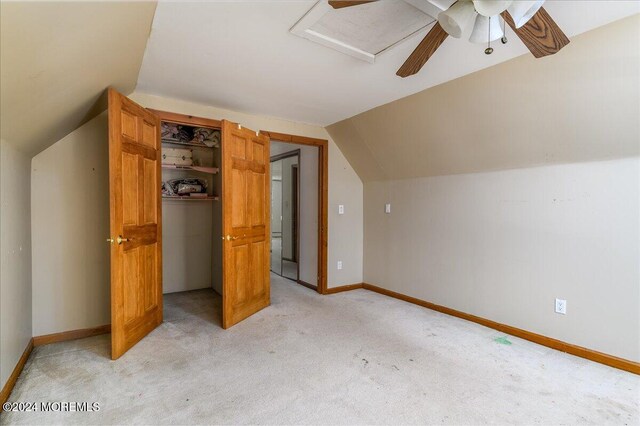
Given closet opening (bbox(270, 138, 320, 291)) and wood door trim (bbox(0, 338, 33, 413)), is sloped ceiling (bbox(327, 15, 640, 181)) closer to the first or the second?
closet opening (bbox(270, 138, 320, 291))

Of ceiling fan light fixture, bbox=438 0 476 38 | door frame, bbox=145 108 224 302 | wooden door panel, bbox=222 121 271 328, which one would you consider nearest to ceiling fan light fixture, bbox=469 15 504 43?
ceiling fan light fixture, bbox=438 0 476 38

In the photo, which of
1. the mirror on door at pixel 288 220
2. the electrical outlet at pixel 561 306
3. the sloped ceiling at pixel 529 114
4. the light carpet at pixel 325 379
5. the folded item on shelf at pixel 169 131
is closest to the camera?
the light carpet at pixel 325 379

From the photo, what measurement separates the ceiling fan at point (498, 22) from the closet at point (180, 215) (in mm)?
2016

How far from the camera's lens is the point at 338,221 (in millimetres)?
4414

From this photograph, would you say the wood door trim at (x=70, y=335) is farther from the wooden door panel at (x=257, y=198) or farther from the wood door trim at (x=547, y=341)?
the wood door trim at (x=547, y=341)

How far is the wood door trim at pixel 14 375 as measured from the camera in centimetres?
187

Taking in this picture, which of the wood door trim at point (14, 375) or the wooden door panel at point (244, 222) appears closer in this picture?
the wood door trim at point (14, 375)

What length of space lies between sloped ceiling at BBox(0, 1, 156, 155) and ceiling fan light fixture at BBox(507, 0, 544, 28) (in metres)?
1.72

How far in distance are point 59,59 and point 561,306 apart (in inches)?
150

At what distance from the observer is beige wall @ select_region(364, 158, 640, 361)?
2.34m

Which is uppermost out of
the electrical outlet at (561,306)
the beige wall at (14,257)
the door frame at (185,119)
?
the door frame at (185,119)

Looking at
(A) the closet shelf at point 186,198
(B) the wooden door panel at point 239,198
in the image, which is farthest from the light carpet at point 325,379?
(A) the closet shelf at point 186,198

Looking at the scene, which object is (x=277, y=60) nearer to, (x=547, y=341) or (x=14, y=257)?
(x=14, y=257)

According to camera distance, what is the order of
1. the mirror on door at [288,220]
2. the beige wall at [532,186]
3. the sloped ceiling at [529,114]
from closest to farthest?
the sloped ceiling at [529,114] < the beige wall at [532,186] < the mirror on door at [288,220]
